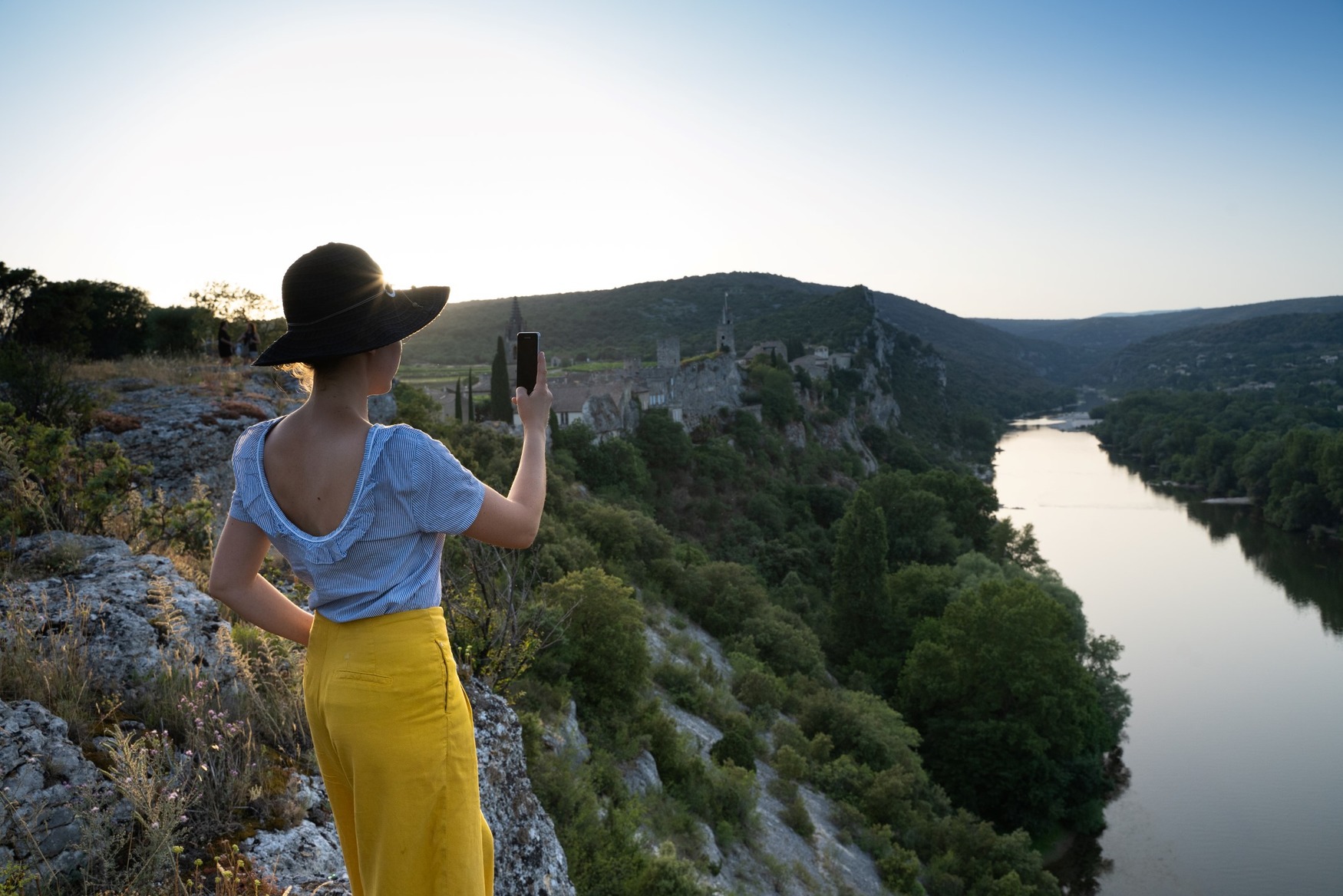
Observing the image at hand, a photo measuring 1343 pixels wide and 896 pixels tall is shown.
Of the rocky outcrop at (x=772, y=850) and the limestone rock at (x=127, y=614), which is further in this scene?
the rocky outcrop at (x=772, y=850)

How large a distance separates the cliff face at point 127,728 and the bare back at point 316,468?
172 centimetres

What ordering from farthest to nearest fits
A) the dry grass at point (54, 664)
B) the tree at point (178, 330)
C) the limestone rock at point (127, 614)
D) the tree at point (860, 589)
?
the tree at point (860, 589), the tree at point (178, 330), the limestone rock at point (127, 614), the dry grass at point (54, 664)

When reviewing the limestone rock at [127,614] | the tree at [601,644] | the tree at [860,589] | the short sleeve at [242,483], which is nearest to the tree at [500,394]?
the tree at [860,589]

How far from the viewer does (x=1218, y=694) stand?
2619 cm

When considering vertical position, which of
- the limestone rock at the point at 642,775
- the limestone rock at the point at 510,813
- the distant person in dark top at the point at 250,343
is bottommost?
the limestone rock at the point at 642,775

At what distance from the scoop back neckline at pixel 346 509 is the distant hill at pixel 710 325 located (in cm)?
5704

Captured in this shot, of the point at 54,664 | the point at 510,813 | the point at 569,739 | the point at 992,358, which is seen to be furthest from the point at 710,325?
the point at 54,664

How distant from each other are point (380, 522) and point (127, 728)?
2369 mm

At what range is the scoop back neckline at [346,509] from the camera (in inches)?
68.2

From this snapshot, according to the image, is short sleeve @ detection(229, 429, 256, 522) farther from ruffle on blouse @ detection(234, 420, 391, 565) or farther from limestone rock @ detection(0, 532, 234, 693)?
limestone rock @ detection(0, 532, 234, 693)

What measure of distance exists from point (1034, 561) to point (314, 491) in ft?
132

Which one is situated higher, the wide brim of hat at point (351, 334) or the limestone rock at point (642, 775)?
the wide brim of hat at point (351, 334)

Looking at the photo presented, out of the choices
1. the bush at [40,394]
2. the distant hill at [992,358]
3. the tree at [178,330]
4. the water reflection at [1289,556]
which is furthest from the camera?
the distant hill at [992,358]

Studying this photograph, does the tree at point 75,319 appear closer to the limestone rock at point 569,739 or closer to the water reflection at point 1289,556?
the limestone rock at point 569,739
